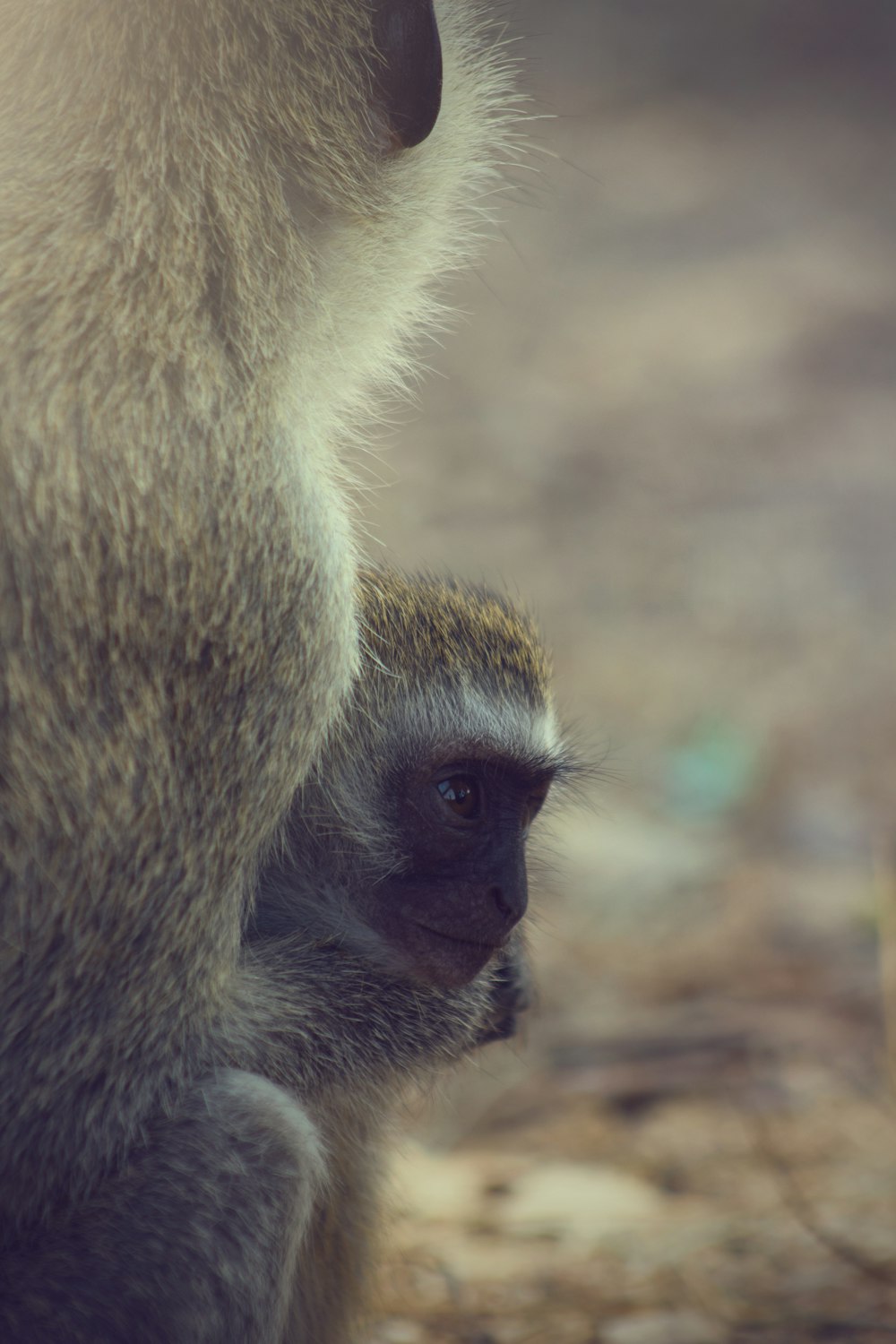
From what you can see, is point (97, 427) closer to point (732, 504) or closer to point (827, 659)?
point (827, 659)

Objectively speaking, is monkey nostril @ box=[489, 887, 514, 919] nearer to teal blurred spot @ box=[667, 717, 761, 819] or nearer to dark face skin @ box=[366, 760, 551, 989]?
dark face skin @ box=[366, 760, 551, 989]

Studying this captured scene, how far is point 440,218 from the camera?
105 inches

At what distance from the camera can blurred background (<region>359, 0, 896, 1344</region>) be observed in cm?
353

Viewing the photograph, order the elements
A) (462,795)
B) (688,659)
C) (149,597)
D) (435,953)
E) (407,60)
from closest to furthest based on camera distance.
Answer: (149,597) < (407,60) < (435,953) < (462,795) < (688,659)

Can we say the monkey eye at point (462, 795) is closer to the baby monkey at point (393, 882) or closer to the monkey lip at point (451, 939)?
the baby monkey at point (393, 882)

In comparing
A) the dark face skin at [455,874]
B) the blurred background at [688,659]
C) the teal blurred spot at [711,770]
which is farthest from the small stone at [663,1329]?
the teal blurred spot at [711,770]

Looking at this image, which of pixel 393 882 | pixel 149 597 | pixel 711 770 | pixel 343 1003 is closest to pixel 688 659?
pixel 711 770

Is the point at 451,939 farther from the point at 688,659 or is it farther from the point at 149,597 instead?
the point at 688,659

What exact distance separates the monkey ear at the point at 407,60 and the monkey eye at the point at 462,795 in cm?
107

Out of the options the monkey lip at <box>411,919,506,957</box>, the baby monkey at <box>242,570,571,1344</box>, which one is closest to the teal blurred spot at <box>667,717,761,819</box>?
the baby monkey at <box>242,570,571,1344</box>

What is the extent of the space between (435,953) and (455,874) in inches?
5.6

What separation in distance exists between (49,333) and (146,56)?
1.45 ft

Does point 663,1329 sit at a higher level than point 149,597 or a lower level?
lower

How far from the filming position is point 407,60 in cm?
238
